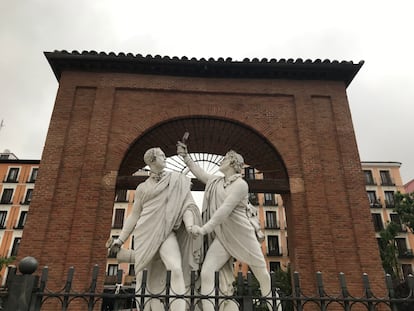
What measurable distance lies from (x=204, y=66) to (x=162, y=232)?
25.7 ft

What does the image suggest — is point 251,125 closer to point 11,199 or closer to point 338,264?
point 338,264

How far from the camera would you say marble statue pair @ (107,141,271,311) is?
3.55 meters

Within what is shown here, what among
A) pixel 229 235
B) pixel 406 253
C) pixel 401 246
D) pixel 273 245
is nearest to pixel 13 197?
pixel 273 245

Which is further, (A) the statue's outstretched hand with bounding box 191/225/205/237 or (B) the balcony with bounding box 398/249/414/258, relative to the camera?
→ (B) the balcony with bounding box 398/249/414/258

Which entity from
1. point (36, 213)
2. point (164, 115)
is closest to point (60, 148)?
point (36, 213)

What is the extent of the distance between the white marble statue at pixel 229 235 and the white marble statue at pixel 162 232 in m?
0.18

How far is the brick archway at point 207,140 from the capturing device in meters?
8.55

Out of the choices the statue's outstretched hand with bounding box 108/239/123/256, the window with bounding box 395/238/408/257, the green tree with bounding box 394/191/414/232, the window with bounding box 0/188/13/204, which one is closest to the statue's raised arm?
the statue's outstretched hand with bounding box 108/239/123/256

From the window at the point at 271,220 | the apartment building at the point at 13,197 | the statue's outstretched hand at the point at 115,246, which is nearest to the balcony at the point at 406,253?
the window at the point at 271,220

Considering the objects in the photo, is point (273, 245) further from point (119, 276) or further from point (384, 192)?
point (119, 276)

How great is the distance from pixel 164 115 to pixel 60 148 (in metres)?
2.96

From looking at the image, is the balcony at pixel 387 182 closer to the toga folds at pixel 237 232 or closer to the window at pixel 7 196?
the toga folds at pixel 237 232

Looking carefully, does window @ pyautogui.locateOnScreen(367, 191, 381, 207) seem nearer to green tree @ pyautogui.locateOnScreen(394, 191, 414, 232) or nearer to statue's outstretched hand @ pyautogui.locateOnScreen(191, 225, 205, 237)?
green tree @ pyautogui.locateOnScreen(394, 191, 414, 232)

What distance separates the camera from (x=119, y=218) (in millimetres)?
31656
